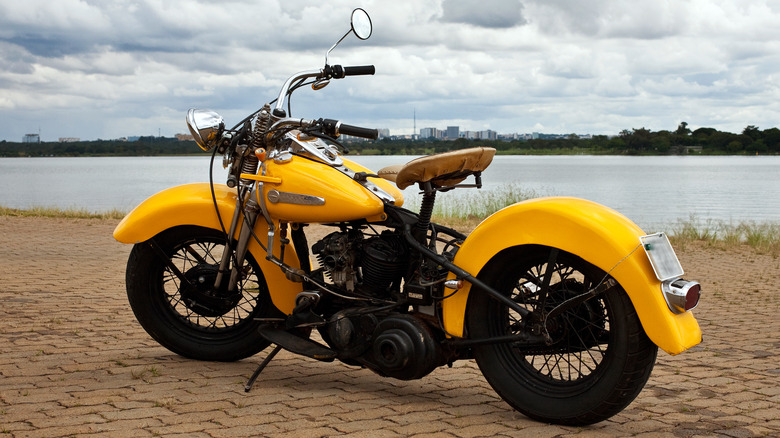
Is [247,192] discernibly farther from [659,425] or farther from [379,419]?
[659,425]

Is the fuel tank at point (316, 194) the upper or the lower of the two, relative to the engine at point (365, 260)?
upper

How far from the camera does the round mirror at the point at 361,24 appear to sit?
4.61 metres

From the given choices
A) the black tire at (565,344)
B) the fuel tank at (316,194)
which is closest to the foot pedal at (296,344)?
the fuel tank at (316,194)

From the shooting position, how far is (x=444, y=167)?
4117 mm

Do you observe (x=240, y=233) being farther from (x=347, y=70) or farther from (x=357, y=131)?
(x=347, y=70)

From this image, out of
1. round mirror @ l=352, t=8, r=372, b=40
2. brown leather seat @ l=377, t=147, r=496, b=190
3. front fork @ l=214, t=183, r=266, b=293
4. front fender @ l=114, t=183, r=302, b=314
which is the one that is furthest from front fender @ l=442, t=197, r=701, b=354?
round mirror @ l=352, t=8, r=372, b=40

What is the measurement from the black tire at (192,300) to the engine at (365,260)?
2.14 feet

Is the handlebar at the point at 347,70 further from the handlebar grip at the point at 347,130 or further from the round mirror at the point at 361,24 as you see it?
the handlebar grip at the point at 347,130

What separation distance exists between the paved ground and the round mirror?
1.99 metres

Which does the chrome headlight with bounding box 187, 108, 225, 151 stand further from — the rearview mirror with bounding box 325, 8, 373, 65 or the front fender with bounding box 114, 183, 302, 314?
the rearview mirror with bounding box 325, 8, 373, 65

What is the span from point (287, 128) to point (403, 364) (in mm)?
1426

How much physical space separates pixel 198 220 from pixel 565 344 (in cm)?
227

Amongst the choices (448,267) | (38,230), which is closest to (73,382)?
(448,267)

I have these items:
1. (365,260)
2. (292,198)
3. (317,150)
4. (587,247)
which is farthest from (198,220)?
(587,247)
